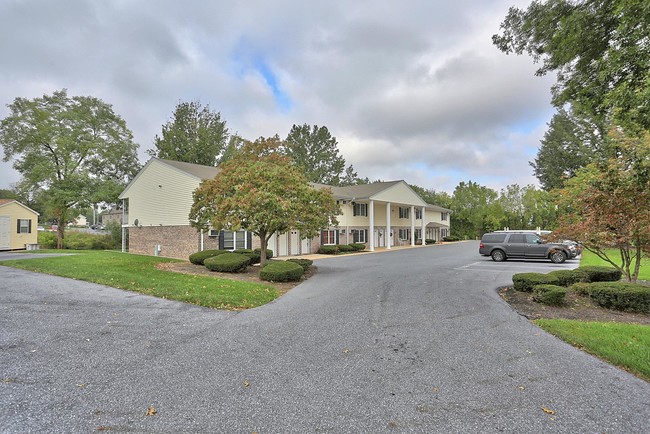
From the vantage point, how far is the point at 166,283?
9188 mm

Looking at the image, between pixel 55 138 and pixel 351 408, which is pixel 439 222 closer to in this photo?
pixel 55 138

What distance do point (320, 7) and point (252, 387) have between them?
35.3 feet

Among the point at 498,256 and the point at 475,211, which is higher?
the point at 475,211

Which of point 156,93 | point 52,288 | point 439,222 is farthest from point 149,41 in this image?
point 439,222

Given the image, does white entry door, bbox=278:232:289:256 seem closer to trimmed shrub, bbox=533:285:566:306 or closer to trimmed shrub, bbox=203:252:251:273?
trimmed shrub, bbox=203:252:251:273

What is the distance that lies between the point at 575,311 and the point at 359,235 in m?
23.3

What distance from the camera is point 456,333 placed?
5.44 meters

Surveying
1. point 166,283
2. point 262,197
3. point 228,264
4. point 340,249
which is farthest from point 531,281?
point 340,249

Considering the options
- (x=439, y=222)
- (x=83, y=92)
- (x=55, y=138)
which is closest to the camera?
(x=55, y=138)

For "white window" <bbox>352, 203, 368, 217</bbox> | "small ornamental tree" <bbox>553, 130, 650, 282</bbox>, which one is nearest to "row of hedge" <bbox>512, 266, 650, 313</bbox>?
"small ornamental tree" <bbox>553, 130, 650, 282</bbox>

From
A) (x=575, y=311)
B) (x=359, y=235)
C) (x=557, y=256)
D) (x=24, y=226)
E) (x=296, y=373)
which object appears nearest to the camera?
(x=296, y=373)

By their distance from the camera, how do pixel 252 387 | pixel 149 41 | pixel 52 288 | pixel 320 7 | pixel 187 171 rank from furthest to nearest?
pixel 187 171
pixel 149 41
pixel 320 7
pixel 52 288
pixel 252 387

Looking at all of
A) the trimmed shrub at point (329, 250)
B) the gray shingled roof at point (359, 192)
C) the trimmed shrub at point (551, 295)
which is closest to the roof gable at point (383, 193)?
the gray shingled roof at point (359, 192)

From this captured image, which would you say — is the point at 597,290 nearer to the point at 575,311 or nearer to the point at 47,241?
the point at 575,311
